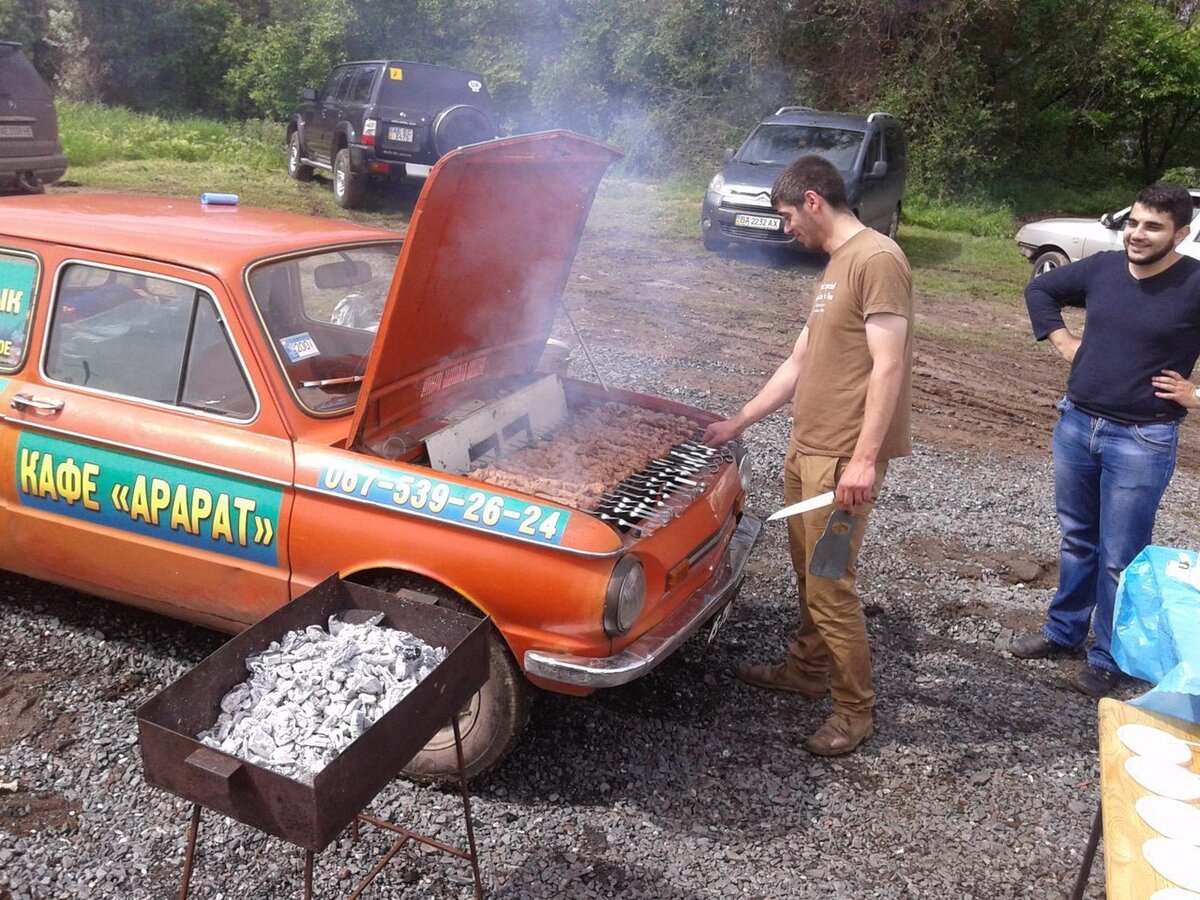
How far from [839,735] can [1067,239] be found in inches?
408

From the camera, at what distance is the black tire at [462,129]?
11758mm

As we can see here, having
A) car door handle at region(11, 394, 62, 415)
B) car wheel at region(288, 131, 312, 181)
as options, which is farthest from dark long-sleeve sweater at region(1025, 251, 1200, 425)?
car wheel at region(288, 131, 312, 181)

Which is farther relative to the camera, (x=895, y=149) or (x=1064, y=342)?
(x=895, y=149)

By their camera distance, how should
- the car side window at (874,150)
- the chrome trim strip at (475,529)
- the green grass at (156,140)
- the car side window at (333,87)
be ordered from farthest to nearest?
the green grass at (156,140) → the car side window at (333,87) → the car side window at (874,150) → the chrome trim strip at (475,529)

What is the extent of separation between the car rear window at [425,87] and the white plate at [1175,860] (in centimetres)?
1236

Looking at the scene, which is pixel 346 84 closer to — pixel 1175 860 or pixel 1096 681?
pixel 1096 681

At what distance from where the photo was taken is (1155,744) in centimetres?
246

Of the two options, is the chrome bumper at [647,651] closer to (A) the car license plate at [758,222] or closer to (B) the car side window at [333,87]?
(A) the car license plate at [758,222]

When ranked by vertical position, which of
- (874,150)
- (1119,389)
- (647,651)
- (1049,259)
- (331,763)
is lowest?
(647,651)

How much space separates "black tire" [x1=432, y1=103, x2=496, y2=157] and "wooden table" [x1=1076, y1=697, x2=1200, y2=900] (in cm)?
1059

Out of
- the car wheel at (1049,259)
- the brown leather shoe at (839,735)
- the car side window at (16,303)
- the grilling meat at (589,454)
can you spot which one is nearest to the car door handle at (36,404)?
the car side window at (16,303)

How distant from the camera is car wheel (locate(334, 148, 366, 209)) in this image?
1270 centimetres

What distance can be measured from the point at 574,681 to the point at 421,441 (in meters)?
1.01

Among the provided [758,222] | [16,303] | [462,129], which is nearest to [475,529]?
[16,303]
